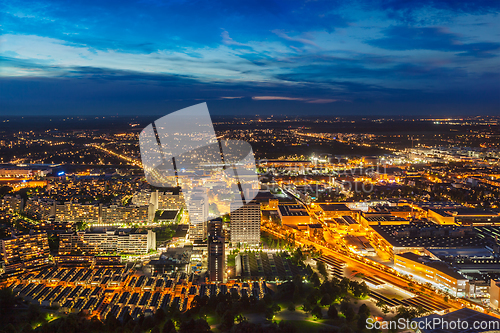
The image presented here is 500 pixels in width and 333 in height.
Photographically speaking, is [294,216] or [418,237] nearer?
[418,237]

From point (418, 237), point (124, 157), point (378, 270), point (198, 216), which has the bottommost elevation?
point (378, 270)

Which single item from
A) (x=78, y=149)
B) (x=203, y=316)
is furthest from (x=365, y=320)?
(x=78, y=149)

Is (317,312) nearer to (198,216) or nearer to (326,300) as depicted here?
(326,300)

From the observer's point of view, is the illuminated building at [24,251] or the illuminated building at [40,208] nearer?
the illuminated building at [24,251]

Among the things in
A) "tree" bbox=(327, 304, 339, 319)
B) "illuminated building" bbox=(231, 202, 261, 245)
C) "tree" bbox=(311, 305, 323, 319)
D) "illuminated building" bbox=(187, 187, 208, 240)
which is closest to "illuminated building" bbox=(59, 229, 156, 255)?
"illuminated building" bbox=(187, 187, 208, 240)

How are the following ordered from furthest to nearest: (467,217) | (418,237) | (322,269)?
1. (467,217)
2. (418,237)
3. (322,269)

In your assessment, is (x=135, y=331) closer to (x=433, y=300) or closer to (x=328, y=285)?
(x=328, y=285)

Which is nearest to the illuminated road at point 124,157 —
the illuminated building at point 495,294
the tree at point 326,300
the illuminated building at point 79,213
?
the illuminated building at point 79,213

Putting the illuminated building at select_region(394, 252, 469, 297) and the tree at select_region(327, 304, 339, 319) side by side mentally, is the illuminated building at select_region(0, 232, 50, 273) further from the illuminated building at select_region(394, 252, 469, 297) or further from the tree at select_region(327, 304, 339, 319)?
A: the illuminated building at select_region(394, 252, 469, 297)

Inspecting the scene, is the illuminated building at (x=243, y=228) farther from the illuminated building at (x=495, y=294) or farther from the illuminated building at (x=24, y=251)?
the illuminated building at (x=495, y=294)

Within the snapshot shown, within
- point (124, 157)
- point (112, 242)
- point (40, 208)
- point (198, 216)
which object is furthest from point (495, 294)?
point (124, 157)
